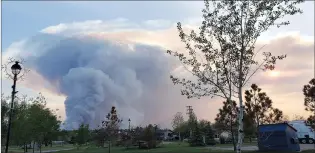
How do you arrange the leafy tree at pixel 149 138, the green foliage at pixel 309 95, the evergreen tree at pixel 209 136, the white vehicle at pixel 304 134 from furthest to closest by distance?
the evergreen tree at pixel 209 136
the leafy tree at pixel 149 138
the white vehicle at pixel 304 134
the green foliage at pixel 309 95

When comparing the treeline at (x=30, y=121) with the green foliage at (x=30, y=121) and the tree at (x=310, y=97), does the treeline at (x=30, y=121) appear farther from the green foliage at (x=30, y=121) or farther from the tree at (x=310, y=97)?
the tree at (x=310, y=97)

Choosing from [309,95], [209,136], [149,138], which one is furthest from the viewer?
[209,136]

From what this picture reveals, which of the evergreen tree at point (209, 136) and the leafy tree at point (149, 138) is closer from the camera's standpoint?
the leafy tree at point (149, 138)

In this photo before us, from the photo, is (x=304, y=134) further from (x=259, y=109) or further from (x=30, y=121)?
(x=30, y=121)

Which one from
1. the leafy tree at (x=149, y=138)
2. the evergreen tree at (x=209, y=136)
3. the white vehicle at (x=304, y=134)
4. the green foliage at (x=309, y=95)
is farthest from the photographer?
the evergreen tree at (x=209, y=136)

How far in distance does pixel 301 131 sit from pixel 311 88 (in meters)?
21.3

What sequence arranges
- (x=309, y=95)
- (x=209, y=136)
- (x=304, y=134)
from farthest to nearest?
(x=209, y=136)
(x=304, y=134)
(x=309, y=95)

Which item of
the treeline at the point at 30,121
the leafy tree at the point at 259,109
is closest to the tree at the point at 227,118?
the leafy tree at the point at 259,109

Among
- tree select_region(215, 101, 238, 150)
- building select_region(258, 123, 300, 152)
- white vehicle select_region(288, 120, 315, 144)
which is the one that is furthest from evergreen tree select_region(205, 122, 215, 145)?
building select_region(258, 123, 300, 152)

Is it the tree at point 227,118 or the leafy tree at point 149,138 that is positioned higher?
the tree at point 227,118

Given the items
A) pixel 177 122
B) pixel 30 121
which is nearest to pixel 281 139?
A: pixel 30 121

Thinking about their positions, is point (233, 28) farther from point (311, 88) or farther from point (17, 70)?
point (311, 88)

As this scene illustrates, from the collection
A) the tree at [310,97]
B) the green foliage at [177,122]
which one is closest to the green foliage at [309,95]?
the tree at [310,97]

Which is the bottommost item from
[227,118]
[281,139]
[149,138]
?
[281,139]
